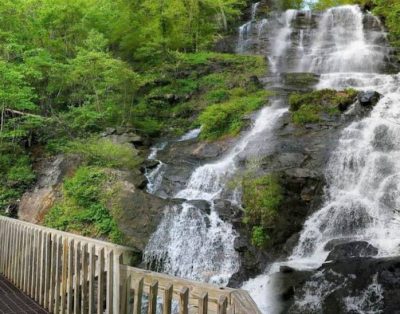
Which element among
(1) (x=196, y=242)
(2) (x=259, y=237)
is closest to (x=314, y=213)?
(2) (x=259, y=237)

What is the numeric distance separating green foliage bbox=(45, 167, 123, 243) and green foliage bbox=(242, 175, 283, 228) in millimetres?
3297

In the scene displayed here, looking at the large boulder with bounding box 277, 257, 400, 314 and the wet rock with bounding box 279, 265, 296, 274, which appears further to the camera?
the wet rock with bounding box 279, 265, 296, 274

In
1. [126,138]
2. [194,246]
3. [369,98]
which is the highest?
[369,98]

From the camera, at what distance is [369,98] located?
15.0 metres

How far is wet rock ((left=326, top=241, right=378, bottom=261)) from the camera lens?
8695 mm

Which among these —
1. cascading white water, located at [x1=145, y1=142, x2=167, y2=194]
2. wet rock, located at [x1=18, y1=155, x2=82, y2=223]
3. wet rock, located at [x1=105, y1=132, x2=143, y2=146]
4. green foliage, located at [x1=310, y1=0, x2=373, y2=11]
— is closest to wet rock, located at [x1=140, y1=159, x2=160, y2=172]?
cascading white water, located at [x1=145, y1=142, x2=167, y2=194]

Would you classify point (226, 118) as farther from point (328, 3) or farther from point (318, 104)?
point (328, 3)

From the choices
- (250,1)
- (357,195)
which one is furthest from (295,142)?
(250,1)

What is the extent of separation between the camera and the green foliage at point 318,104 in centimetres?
1502

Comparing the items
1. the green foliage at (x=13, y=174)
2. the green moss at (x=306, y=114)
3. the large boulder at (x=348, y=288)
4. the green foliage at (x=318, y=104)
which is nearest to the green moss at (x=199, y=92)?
the green foliage at (x=318, y=104)

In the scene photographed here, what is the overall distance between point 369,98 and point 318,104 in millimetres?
1726

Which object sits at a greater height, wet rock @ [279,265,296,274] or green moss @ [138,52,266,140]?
green moss @ [138,52,266,140]

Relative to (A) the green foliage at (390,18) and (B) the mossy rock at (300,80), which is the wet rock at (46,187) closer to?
(B) the mossy rock at (300,80)

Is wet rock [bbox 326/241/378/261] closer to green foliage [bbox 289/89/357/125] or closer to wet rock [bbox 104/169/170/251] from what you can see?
wet rock [bbox 104/169/170/251]
